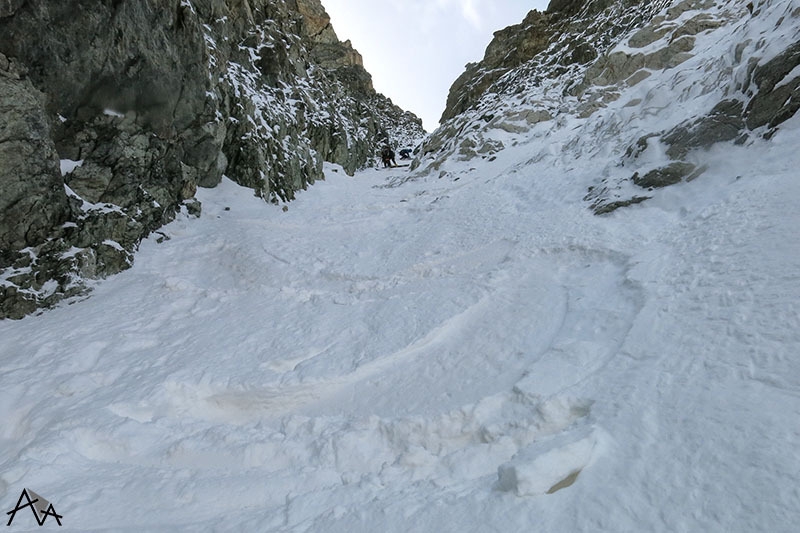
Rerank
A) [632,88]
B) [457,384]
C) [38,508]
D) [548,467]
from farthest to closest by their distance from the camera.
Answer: [632,88]
[457,384]
[38,508]
[548,467]

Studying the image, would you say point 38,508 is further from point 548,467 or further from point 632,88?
point 632,88

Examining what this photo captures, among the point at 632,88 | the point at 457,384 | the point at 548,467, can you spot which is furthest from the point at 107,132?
the point at 632,88

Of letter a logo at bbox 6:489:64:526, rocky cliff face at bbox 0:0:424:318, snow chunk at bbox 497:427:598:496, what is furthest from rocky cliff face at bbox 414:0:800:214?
rocky cliff face at bbox 0:0:424:318

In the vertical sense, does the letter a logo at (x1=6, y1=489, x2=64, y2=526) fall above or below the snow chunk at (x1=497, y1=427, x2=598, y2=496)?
above

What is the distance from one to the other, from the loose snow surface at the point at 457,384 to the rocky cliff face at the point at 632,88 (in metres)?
0.90

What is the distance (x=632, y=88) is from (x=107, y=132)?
2285 cm

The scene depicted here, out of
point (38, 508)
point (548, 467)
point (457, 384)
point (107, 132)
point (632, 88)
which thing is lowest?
point (457, 384)

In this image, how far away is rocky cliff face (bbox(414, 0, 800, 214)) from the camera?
8555 millimetres

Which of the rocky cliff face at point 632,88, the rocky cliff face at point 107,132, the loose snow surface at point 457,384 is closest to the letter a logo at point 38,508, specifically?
the loose snow surface at point 457,384

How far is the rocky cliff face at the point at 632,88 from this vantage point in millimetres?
8555

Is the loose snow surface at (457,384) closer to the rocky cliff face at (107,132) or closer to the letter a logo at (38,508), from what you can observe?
the letter a logo at (38,508)

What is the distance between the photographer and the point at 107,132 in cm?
1068

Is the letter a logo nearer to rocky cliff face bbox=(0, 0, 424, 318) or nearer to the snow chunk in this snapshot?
the snow chunk

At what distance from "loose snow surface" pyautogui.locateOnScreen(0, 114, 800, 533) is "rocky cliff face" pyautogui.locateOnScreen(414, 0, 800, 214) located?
0.90m
